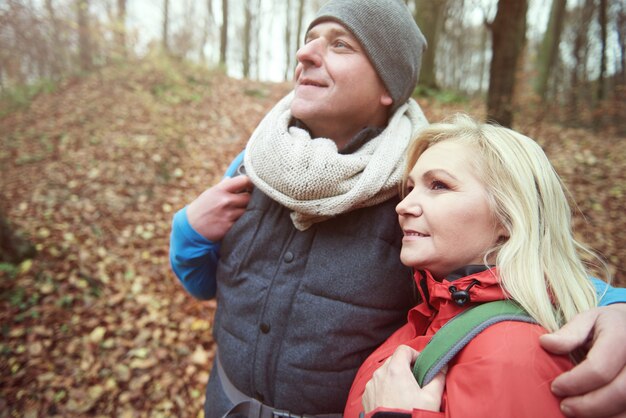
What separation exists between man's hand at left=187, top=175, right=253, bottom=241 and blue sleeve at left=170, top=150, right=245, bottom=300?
2.0 inches

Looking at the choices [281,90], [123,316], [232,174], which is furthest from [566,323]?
[281,90]

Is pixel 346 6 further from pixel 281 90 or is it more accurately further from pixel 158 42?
pixel 158 42

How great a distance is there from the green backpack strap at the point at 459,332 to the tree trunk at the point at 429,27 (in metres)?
9.78

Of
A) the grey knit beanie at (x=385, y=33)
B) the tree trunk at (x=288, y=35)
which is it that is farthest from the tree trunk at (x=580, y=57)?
the tree trunk at (x=288, y=35)

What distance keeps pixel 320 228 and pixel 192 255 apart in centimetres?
68

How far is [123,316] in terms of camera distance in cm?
348

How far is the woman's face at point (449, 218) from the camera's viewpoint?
1110 mm

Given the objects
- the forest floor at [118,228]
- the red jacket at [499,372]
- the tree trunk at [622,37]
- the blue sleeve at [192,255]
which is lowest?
the forest floor at [118,228]

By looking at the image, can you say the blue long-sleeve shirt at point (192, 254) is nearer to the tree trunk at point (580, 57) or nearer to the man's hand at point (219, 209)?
the man's hand at point (219, 209)

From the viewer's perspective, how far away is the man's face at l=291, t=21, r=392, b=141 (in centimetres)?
141

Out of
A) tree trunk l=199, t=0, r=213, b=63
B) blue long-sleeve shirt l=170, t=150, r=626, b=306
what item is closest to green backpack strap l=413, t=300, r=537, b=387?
blue long-sleeve shirt l=170, t=150, r=626, b=306

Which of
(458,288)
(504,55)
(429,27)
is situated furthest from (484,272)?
(429,27)

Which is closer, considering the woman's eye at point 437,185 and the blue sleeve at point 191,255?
the woman's eye at point 437,185

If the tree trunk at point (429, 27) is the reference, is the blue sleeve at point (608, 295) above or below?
below
